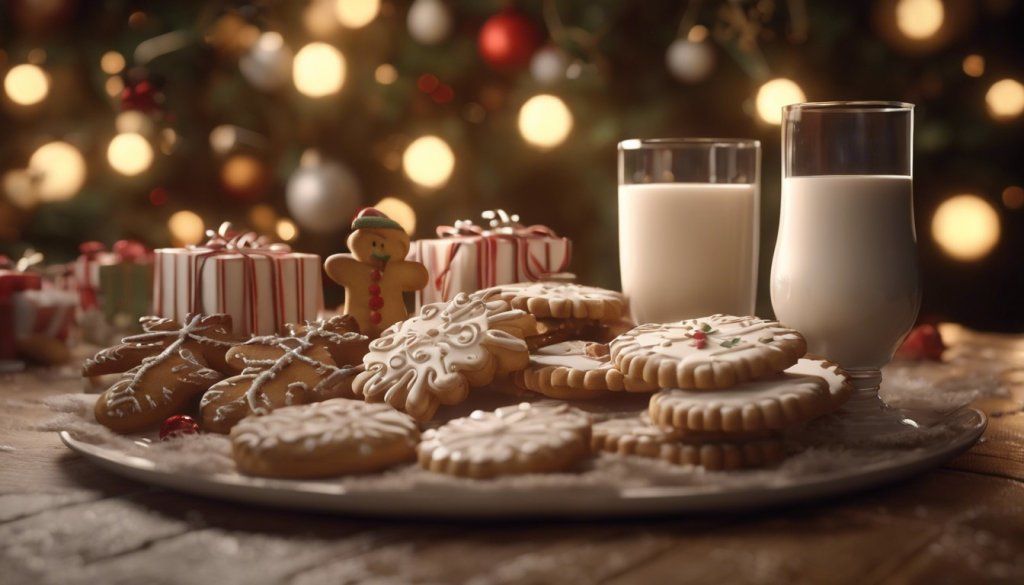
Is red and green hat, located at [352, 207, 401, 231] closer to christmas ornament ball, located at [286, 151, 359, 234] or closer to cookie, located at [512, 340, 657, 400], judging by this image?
cookie, located at [512, 340, 657, 400]

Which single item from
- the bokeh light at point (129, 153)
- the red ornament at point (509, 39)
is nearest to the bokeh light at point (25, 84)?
the bokeh light at point (129, 153)

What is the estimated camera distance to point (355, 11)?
2.52m

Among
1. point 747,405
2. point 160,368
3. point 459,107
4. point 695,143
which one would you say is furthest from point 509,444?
point 459,107

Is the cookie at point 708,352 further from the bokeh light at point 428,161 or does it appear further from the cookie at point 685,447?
the bokeh light at point 428,161

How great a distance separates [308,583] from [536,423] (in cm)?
32

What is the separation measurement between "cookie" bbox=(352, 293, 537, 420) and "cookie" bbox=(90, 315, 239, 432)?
225mm

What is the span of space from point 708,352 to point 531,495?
1.05 ft

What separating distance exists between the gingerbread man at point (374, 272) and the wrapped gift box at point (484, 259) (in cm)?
14

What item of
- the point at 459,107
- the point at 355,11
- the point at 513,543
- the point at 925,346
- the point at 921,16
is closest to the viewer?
the point at 513,543

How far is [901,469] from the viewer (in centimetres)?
92

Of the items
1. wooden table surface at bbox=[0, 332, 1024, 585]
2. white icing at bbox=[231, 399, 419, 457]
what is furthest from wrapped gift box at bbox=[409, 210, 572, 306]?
wooden table surface at bbox=[0, 332, 1024, 585]

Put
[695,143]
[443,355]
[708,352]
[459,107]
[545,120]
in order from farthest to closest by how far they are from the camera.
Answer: [459,107] → [545,120] → [695,143] → [443,355] → [708,352]

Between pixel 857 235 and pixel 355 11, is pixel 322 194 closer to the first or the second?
pixel 355 11

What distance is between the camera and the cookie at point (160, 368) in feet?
3.84
